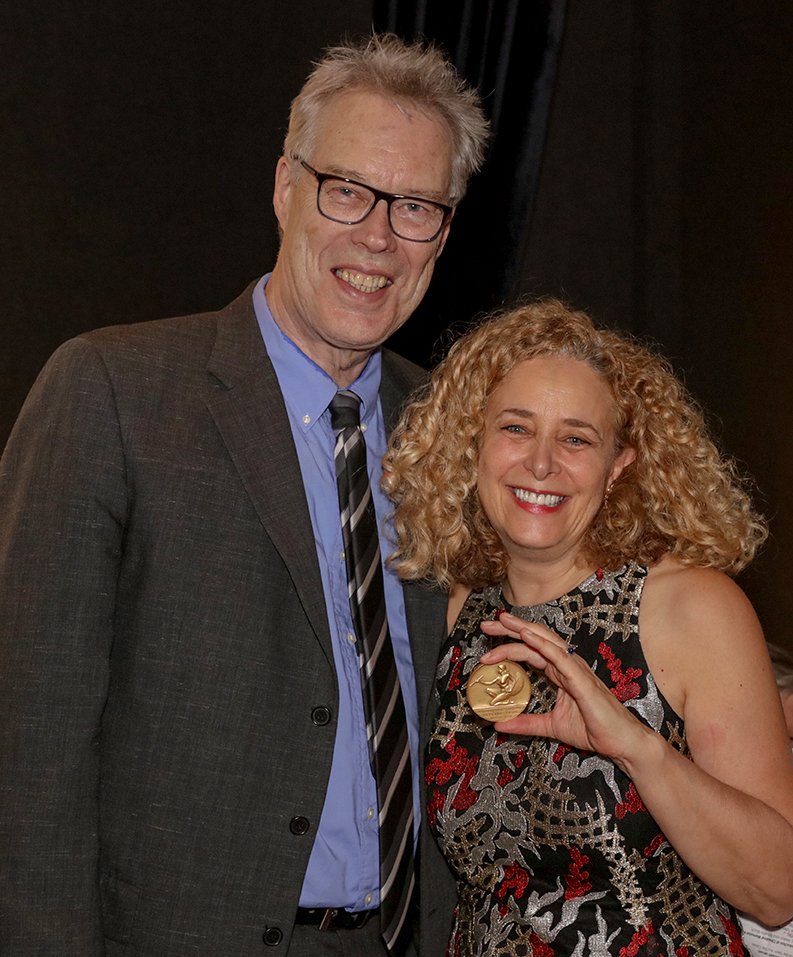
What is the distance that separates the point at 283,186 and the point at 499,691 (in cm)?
112

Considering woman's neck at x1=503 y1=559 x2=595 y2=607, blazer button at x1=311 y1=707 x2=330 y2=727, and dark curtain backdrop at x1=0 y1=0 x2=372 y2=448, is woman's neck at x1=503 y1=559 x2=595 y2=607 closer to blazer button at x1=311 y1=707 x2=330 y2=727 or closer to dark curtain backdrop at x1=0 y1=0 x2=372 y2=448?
blazer button at x1=311 y1=707 x2=330 y2=727

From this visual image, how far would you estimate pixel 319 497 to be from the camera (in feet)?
6.64

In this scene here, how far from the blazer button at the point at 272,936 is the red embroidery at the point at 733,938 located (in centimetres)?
82

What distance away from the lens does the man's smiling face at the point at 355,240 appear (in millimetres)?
2070

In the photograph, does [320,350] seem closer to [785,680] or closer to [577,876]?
[577,876]

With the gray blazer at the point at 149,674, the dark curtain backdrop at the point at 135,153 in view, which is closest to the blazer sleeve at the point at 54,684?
the gray blazer at the point at 149,674

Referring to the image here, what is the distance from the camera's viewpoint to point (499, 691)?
206cm

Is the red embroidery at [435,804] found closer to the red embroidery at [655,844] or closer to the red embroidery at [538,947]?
the red embroidery at [538,947]

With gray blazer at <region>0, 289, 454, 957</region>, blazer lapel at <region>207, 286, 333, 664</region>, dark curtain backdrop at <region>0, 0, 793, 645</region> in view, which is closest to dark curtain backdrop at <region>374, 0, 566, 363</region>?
dark curtain backdrop at <region>0, 0, 793, 645</region>

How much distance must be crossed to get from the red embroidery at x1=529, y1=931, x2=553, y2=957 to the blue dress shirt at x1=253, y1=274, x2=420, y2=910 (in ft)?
0.97

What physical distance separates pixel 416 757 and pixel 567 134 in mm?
2786

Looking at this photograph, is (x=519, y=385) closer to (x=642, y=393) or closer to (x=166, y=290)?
(x=642, y=393)

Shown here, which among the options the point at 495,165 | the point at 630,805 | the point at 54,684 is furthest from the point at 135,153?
the point at 630,805

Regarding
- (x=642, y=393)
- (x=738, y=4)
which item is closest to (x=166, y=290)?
(x=642, y=393)
